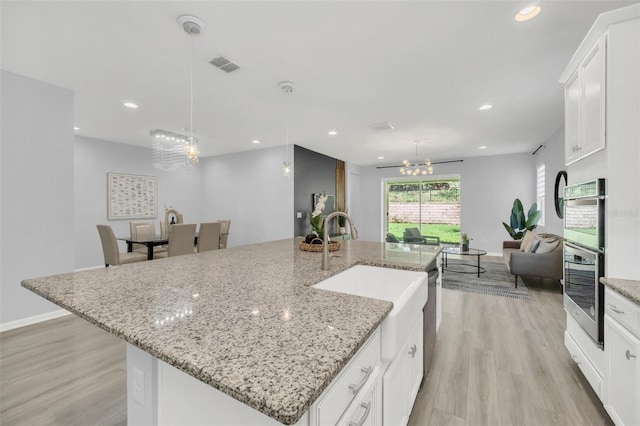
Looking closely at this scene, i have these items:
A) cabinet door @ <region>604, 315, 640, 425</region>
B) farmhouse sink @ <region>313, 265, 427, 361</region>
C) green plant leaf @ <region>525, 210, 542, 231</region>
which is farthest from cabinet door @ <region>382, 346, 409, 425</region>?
green plant leaf @ <region>525, 210, 542, 231</region>

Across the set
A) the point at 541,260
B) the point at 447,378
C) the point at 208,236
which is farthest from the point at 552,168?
the point at 208,236

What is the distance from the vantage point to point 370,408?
3.01ft

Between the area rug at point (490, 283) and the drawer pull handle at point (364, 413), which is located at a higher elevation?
the drawer pull handle at point (364, 413)

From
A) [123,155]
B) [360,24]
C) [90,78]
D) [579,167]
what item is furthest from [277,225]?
[579,167]

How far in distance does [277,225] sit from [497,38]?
479cm

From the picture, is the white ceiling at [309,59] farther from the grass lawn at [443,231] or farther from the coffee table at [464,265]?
the grass lawn at [443,231]

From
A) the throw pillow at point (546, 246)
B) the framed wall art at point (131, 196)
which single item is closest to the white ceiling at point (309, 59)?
the framed wall art at point (131, 196)

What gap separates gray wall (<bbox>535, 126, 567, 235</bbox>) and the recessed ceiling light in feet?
11.0

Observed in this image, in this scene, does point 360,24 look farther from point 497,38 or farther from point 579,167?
point 579,167

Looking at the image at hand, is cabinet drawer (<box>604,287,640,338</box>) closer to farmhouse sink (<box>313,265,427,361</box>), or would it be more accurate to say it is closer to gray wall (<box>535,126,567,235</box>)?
farmhouse sink (<box>313,265,427,361</box>)

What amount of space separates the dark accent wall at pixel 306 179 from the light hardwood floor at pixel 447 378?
3.76 m

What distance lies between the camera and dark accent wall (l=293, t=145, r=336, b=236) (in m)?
5.90

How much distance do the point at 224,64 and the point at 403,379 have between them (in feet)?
9.09

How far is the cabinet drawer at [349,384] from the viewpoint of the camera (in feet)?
2.17
